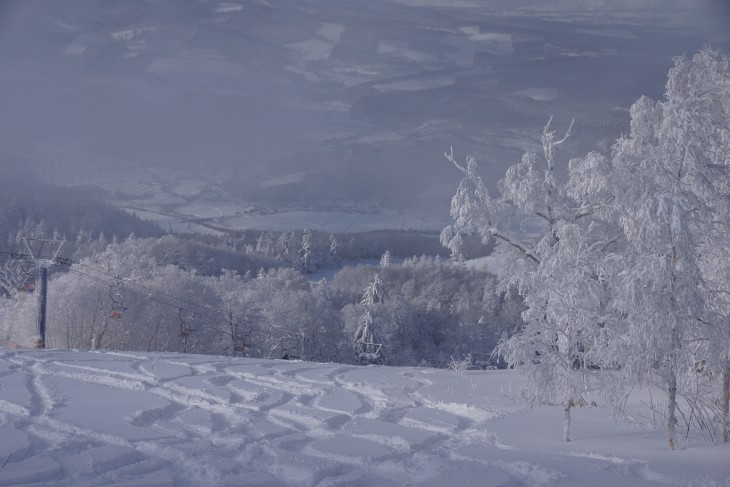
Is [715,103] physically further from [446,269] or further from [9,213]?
[9,213]

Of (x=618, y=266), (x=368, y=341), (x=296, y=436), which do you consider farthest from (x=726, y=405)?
(x=368, y=341)

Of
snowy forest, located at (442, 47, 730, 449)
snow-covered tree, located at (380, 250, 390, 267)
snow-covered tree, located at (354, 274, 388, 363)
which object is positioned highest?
snowy forest, located at (442, 47, 730, 449)

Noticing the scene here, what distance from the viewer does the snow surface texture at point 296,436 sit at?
27.8 feet

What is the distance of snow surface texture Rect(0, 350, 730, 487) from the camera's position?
8.47 meters

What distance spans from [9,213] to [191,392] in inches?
1528

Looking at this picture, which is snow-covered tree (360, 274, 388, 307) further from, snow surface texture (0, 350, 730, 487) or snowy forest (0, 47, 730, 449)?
snow surface texture (0, 350, 730, 487)

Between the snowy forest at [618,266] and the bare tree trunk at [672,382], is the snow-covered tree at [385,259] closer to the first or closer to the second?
the snowy forest at [618,266]

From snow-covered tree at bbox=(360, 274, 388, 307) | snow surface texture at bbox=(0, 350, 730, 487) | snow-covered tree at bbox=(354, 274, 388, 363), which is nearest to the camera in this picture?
snow surface texture at bbox=(0, 350, 730, 487)

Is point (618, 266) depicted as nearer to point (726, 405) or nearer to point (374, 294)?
point (726, 405)

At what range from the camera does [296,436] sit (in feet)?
34.9

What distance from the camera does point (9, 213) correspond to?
46625mm

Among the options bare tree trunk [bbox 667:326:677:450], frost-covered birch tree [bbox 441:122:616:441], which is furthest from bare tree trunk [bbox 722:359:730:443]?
frost-covered birch tree [bbox 441:122:616:441]

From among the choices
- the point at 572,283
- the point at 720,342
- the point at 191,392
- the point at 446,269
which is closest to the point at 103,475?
the point at 191,392

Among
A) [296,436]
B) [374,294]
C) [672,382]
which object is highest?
[672,382]
